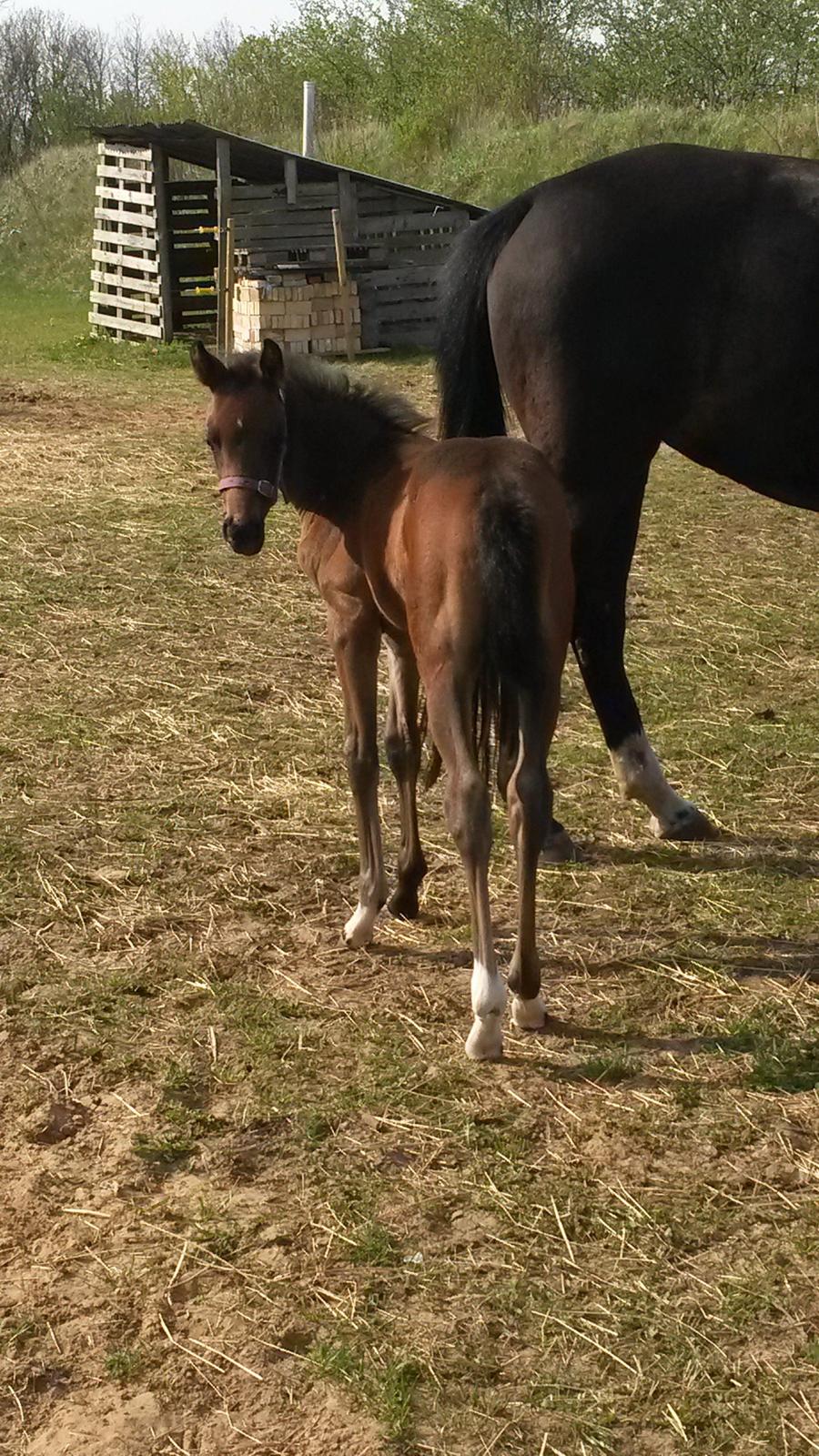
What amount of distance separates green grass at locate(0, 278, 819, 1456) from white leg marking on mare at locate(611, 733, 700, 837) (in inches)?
3.6

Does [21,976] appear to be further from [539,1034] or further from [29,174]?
[29,174]

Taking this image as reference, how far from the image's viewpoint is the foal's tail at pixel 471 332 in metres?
4.80

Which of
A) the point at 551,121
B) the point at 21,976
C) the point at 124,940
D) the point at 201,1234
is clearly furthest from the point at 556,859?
the point at 551,121

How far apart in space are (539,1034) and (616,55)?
28.8m

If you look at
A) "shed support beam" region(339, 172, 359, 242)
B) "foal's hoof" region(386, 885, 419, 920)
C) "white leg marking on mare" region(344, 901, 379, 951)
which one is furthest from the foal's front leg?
"shed support beam" region(339, 172, 359, 242)

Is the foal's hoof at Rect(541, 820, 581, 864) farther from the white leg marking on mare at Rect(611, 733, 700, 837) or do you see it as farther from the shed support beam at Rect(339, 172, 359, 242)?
the shed support beam at Rect(339, 172, 359, 242)

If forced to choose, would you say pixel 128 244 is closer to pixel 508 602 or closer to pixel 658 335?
pixel 658 335

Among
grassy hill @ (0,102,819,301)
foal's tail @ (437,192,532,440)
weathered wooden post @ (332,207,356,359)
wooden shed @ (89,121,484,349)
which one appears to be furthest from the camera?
grassy hill @ (0,102,819,301)

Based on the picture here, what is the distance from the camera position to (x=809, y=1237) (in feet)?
9.18

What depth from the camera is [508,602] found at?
10.5 feet

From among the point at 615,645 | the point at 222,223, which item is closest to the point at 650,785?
the point at 615,645

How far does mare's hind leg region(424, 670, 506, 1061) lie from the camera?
10.8 ft

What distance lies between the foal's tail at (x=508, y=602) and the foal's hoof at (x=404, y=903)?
979mm

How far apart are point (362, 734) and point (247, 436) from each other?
0.81 metres
